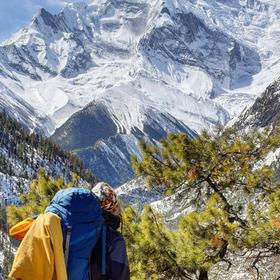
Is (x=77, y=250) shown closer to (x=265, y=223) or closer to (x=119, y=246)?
(x=119, y=246)

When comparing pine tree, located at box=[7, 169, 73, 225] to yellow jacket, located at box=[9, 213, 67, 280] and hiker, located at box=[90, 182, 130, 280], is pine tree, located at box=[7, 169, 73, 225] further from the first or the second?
yellow jacket, located at box=[9, 213, 67, 280]

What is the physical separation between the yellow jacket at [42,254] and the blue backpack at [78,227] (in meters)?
0.19

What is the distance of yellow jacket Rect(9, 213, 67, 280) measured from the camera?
5.64m

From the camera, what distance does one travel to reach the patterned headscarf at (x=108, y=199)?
6.77 meters

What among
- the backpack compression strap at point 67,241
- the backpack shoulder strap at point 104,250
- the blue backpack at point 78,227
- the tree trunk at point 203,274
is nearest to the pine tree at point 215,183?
the tree trunk at point 203,274

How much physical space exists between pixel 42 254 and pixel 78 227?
0.56 metres

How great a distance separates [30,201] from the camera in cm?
1158

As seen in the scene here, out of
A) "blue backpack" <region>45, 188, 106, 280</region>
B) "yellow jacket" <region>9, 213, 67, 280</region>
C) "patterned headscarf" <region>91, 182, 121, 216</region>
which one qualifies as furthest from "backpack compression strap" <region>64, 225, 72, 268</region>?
"patterned headscarf" <region>91, 182, 121, 216</region>

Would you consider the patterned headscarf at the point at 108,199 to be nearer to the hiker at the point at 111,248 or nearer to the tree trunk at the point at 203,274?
the hiker at the point at 111,248

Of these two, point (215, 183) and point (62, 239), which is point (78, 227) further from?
point (215, 183)

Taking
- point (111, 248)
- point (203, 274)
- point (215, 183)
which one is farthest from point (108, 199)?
point (215, 183)

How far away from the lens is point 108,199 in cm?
681

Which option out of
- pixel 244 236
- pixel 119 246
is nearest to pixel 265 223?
pixel 244 236

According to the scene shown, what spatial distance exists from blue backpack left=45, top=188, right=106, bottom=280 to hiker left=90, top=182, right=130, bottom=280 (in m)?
0.08
